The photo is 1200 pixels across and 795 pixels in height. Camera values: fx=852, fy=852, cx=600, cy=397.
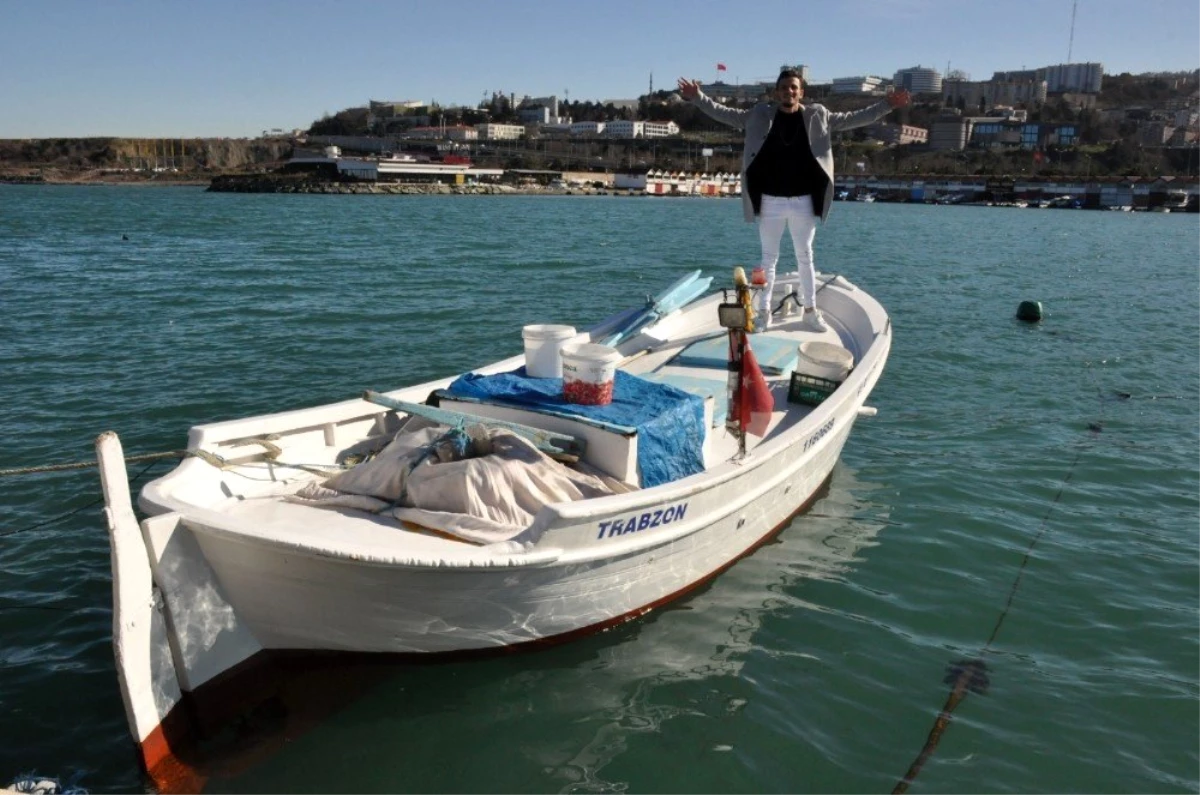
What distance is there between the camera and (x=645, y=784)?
5355 mm

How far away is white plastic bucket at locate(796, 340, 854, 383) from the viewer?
9.41 meters

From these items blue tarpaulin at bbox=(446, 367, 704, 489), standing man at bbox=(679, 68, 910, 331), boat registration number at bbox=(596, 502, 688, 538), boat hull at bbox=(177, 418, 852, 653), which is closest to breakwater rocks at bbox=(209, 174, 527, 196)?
standing man at bbox=(679, 68, 910, 331)

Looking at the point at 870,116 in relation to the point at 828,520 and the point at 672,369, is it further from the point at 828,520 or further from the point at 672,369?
the point at 828,520

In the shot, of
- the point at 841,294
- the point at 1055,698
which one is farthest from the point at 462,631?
the point at 841,294

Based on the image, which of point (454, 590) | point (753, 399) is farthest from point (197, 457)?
point (753, 399)

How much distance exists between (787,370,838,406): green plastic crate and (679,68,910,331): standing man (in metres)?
2.07

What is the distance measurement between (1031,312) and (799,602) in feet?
61.7

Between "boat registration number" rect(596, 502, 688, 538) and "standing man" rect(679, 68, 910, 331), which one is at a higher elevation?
"standing man" rect(679, 68, 910, 331)

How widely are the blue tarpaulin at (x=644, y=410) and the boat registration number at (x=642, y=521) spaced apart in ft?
1.05

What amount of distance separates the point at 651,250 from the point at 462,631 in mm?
38289

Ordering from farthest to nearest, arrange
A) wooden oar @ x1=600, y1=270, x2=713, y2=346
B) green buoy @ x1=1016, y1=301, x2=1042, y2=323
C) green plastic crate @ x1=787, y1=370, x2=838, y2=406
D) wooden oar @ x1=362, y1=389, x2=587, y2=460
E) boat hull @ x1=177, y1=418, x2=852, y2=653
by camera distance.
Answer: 1. green buoy @ x1=1016, y1=301, x2=1042, y2=323
2. wooden oar @ x1=600, y1=270, x2=713, y2=346
3. green plastic crate @ x1=787, y1=370, x2=838, y2=406
4. wooden oar @ x1=362, y1=389, x2=587, y2=460
5. boat hull @ x1=177, y1=418, x2=852, y2=653

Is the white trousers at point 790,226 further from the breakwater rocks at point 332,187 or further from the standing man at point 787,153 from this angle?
the breakwater rocks at point 332,187

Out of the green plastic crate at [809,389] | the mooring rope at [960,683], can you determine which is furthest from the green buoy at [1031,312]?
the green plastic crate at [809,389]

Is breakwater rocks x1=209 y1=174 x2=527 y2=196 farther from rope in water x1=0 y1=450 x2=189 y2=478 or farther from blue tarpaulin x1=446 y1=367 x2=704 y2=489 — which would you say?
rope in water x1=0 y1=450 x2=189 y2=478
